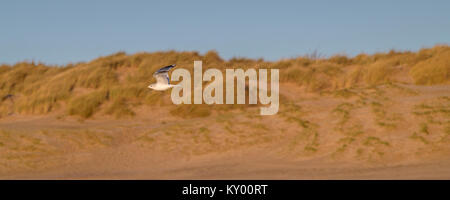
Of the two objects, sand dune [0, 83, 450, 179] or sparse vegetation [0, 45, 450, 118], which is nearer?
sand dune [0, 83, 450, 179]

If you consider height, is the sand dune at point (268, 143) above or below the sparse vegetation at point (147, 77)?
below

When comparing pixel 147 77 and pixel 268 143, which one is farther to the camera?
pixel 147 77

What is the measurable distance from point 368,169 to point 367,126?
7.26 ft

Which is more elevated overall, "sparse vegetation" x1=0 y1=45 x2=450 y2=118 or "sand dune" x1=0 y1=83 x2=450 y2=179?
"sparse vegetation" x1=0 y1=45 x2=450 y2=118

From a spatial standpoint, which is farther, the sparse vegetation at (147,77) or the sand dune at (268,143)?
the sparse vegetation at (147,77)

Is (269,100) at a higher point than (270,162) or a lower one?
higher

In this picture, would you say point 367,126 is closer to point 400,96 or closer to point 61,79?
point 400,96

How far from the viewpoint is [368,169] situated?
908cm

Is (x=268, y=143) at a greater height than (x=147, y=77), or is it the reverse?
(x=147, y=77)
